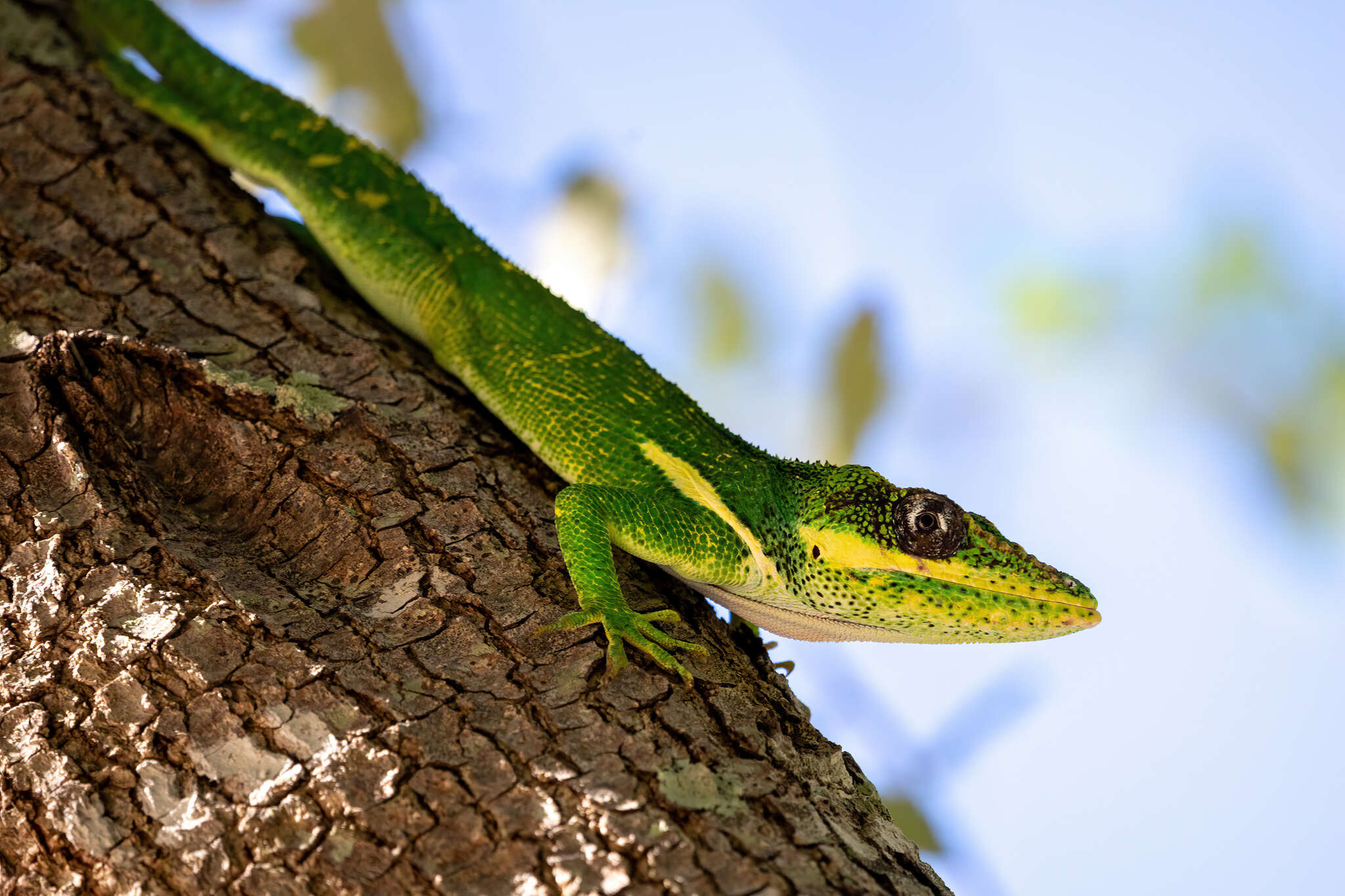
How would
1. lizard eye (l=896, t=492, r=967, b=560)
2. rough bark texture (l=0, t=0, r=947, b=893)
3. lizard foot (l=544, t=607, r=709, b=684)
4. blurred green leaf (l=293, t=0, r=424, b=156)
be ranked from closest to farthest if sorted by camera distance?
rough bark texture (l=0, t=0, r=947, b=893) < lizard foot (l=544, t=607, r=709, b=684) < lizard eye (l=896, t=492, r=967, b=560) < blurred green leaf (l=293, t=0, r=424, b=156)

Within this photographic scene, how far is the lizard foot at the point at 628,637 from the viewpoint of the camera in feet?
9.77

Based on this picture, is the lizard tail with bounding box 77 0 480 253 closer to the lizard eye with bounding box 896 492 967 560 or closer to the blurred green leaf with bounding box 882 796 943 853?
the lizard eye with bounding box 896 492 967 560

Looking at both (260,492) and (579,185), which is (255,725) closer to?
(260,492)

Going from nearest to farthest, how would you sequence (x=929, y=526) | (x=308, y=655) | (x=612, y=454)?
(x=308, y=655)
(x=929, y=526)
(x=612, y=454)

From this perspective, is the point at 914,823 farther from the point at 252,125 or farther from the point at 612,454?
the point at 252,125

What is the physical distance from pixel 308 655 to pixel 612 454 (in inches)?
63.6

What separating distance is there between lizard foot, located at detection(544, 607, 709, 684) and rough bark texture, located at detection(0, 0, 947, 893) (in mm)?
50

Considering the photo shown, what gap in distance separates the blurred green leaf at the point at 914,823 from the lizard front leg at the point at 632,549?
3.30 feet

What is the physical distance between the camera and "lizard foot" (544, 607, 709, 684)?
298 cm

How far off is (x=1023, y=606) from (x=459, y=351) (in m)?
2.47

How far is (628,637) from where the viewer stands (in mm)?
3041

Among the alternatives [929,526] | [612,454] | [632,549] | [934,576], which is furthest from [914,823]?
[612,454]

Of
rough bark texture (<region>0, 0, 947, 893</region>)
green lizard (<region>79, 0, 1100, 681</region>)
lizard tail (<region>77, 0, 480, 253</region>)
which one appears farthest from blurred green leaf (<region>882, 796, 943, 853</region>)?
lizard tail (<region>77, 0, 480, 253</region>)

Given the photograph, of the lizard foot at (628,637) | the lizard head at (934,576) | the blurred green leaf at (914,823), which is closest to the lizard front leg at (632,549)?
the lizard foot at (628,637)
